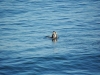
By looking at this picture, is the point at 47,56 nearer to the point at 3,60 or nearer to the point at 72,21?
the point at 3,60

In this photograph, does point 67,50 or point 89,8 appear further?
point 89,8

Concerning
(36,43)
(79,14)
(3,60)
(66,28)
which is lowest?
(3,60)

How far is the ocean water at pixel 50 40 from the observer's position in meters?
24.8

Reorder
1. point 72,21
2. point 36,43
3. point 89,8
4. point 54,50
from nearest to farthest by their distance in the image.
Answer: point 54,50 < point 36,43 < point 72,21 < point 89,8

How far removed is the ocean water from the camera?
2483 centimetres

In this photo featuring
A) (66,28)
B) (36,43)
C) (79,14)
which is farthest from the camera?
(79,14)

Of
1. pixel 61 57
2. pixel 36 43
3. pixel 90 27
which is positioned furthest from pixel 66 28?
pixel 61 57

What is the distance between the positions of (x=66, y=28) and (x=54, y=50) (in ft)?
23.6

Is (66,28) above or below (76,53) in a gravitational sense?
above

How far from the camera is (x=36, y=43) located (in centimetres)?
2966

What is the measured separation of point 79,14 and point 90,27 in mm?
6930

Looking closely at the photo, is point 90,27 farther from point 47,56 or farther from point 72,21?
point 47,56

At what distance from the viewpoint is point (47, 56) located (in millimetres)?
26516

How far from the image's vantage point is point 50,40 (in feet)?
99.3
